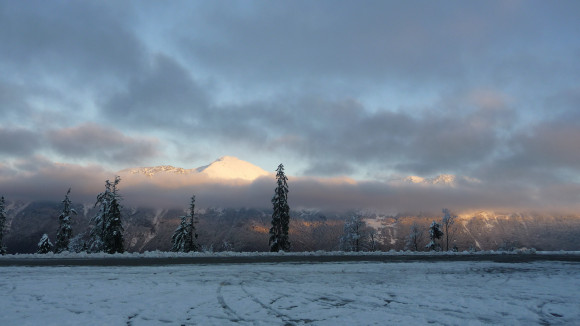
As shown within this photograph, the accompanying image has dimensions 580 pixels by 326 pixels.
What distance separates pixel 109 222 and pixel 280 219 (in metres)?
25.1

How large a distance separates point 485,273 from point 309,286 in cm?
961

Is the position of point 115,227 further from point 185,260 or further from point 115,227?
point 185,260

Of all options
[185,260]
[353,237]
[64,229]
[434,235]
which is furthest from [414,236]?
[64,229]

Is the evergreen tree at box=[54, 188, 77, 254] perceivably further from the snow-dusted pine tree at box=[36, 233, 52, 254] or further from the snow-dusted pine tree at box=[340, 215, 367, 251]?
the snow-dusted pine tree at box=[340, 215, 367, 251]

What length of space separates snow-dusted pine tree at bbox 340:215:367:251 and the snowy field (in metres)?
58.3

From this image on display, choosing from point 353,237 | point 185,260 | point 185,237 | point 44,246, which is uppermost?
point 185,237

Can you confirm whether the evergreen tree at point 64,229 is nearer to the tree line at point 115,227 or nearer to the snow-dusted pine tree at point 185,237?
the tree line at point 115,227

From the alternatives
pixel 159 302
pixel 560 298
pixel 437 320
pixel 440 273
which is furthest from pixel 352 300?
pixel 440 273

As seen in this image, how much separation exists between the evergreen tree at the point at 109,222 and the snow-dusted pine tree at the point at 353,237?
4347 cm

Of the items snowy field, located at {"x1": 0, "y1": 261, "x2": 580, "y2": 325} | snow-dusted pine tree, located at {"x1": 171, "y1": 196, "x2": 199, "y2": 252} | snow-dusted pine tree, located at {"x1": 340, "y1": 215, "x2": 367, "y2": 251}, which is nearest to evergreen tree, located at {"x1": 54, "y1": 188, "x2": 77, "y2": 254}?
snow-dusted pine tree, located at {"x1": 171, "y1": 196, "x2": 199, "y2": 252}

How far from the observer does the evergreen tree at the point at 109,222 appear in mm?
51316

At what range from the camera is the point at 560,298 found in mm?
11258

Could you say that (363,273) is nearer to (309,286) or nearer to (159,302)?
(309,286)

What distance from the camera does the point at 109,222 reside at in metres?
51.6
